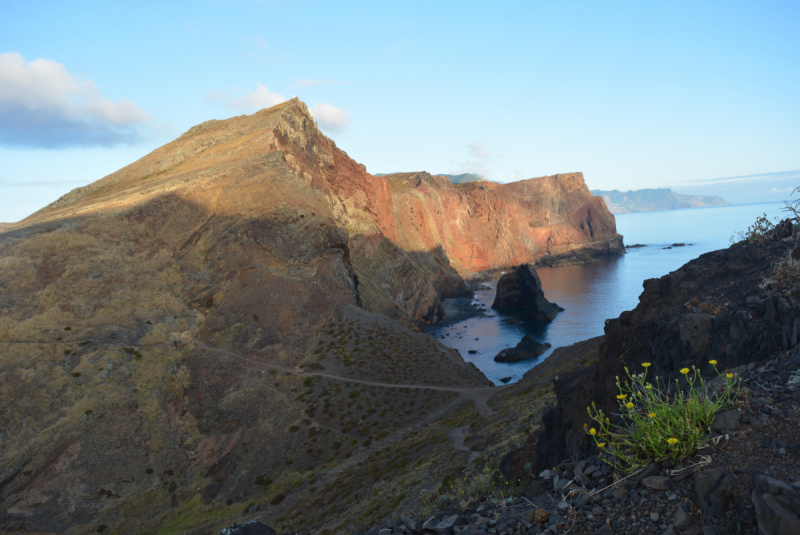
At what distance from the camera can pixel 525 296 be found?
94.2m

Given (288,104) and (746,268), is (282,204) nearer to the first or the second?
(288,104)

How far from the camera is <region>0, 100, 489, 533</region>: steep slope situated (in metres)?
27.5

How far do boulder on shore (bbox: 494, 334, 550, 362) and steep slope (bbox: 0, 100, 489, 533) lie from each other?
62.7 ft

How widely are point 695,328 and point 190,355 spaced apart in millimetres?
40360

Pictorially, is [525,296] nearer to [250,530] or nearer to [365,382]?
[365,382]

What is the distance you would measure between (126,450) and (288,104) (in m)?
71.8

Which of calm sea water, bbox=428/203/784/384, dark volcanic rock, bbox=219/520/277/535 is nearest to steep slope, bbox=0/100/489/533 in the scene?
calm sea water, bbox=428/203/784/384

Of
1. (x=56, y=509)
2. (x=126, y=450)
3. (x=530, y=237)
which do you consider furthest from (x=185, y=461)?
(x=530, y=237)

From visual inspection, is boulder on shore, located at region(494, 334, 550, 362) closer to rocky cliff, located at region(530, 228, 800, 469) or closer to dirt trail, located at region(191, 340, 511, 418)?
dirt trail, located at region(191, 340, 511, 418)

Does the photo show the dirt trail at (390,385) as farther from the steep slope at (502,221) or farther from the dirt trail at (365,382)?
the steep slope at (502,221)

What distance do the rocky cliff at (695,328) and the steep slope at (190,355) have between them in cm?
2273

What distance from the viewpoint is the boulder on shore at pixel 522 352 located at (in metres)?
64.4

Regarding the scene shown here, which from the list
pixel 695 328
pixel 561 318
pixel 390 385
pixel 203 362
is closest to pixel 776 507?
pixel 695 328

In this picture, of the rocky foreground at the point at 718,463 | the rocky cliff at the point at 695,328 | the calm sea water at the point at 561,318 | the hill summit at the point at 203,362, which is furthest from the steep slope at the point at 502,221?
the rocky foreground at the point at 718,463
